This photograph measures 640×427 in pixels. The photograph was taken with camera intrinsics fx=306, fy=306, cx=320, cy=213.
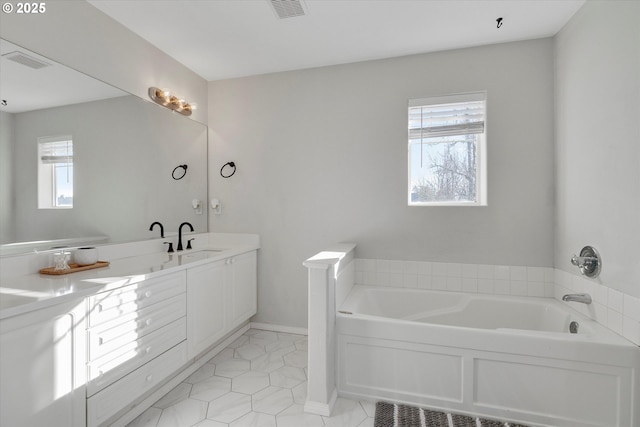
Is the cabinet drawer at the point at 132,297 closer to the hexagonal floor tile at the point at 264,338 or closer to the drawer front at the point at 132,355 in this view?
the drawer front at the point at 132,355

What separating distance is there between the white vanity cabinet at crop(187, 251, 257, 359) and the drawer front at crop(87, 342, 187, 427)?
141 millimetres

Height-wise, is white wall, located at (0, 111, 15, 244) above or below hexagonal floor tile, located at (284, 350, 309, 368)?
above

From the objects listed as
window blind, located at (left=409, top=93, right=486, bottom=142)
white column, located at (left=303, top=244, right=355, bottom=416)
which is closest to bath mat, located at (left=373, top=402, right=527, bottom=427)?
white column, located at (left=303, top=244, right=355, bottom=416)

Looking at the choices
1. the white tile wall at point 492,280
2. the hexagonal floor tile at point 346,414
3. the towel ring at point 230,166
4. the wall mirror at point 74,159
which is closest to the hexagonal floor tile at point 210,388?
the hexagonal floor tile at point 346,414

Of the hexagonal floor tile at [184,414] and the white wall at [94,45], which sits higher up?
the white wall at [94,45]

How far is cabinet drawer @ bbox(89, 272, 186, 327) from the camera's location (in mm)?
1515

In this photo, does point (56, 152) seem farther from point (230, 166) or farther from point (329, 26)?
point (329, 26)

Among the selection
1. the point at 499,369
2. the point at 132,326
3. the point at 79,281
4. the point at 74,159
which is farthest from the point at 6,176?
the point at 499,369

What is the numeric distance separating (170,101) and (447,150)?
248cm

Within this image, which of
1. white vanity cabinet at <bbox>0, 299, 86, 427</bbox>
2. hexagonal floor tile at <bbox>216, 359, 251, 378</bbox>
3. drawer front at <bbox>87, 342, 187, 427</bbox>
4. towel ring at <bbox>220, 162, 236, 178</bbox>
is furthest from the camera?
towel ring at <bbox>220, 162, 236, 178</bbox>

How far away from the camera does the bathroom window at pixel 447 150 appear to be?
8.43 feet

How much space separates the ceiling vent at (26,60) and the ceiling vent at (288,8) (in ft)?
4.64

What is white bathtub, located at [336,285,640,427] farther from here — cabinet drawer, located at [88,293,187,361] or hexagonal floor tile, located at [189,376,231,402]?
cabinet drawer, located at [88,293,187,361]

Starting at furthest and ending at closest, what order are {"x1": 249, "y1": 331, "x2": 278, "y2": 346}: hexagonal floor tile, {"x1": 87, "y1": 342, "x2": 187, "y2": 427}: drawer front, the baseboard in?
the baseboard → {"x1": 249, "y1": 331, "x2": 278, "y2": 346}: hexagonal floor tile → {"x1": 87, "y1": 342, "x2": 187, "y2": 427}: drawer front
